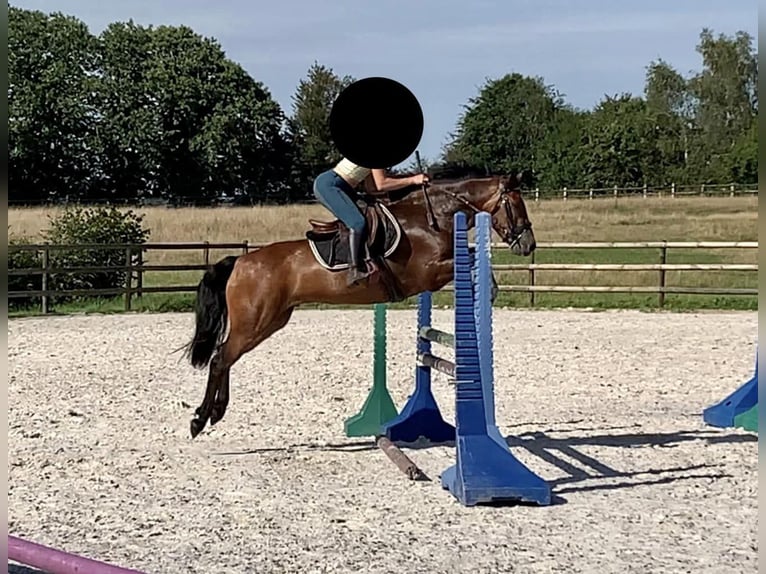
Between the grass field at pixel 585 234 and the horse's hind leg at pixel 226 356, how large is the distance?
875cm

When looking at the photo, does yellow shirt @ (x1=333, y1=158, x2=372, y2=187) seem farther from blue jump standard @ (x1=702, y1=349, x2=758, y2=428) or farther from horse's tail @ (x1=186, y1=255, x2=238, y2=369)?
blue jump standard @ (x1=702, y1=349, x2=758, y2=428)

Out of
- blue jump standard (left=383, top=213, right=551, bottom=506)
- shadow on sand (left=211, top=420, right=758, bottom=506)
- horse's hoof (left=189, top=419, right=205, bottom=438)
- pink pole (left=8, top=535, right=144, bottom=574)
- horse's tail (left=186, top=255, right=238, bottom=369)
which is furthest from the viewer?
horse's tail (left=186, top=255, right=238, bottom=369)

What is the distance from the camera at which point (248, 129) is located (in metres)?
43.5

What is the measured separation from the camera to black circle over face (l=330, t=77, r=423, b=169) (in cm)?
595

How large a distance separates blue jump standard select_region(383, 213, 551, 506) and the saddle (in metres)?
0.75

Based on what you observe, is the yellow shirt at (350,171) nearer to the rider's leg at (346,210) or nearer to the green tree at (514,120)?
the rider's leg at (346,210)

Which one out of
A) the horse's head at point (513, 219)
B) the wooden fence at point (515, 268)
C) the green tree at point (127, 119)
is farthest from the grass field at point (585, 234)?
the horse's head at point (513, 219)

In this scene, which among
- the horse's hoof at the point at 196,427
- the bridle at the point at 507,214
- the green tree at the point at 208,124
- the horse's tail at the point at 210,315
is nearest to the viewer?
the bridle at the point at 507,214

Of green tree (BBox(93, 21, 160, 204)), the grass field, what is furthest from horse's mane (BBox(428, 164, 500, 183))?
green tree (BBox(93, 21, 160, 204))

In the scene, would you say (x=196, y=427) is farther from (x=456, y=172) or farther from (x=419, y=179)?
(x=456, y=172)

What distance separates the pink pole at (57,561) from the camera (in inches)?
107

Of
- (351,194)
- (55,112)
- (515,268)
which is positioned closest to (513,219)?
(351,194)

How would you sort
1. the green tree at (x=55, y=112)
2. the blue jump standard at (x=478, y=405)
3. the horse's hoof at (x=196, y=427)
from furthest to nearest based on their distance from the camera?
the green tree at (x=55, y=112) < the horse's hoof at (x=196, y=427) < the blue jump standard at (x=478, y=405)

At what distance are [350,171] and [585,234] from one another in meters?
20.1
